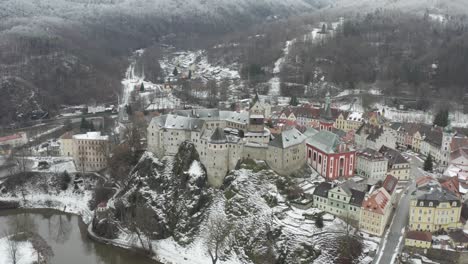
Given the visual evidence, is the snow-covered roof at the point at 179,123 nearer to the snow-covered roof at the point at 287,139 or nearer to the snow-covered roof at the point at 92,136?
the snow-covered roof at the point at 287,139

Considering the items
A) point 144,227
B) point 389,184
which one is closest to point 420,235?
point 389,184

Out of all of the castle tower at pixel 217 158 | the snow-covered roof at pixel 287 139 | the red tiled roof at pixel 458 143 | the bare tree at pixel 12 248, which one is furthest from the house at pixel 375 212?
the bare tree at pixel 12 248

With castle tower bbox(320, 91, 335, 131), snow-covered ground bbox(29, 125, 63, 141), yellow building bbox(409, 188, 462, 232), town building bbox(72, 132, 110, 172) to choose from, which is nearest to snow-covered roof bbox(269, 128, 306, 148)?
yellow building bbox(409, 188, 462, 232)

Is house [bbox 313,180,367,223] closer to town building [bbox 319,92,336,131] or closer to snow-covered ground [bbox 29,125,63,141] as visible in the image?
town building [bbox 319,92,336,131]

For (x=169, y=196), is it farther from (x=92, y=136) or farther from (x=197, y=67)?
(x=197, y=67)

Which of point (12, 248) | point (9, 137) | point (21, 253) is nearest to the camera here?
point (12, 248)

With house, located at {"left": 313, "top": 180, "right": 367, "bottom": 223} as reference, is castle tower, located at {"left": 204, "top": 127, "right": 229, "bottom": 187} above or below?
above
